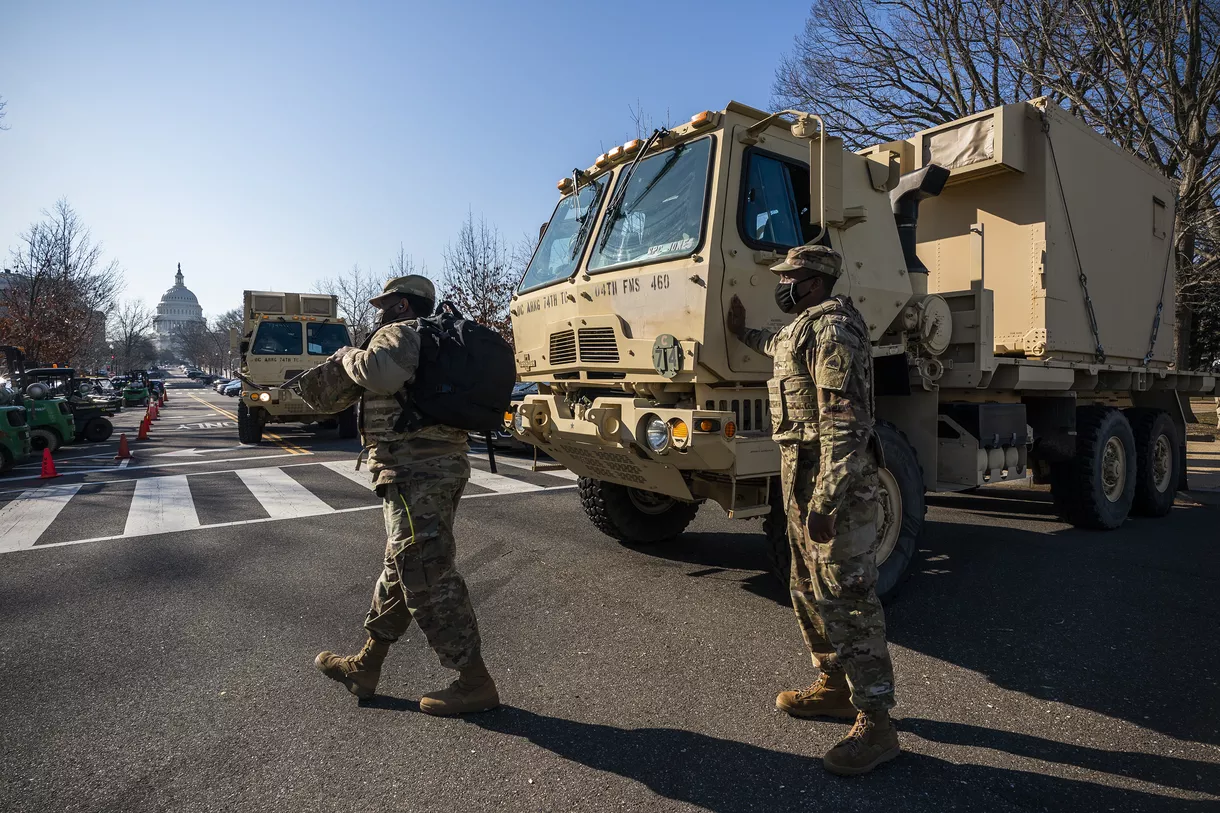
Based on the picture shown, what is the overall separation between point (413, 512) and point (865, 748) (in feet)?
6.78

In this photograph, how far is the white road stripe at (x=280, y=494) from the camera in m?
8.00

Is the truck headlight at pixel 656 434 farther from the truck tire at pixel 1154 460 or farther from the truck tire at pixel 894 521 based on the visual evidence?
the truck tire at pixel 1154 460

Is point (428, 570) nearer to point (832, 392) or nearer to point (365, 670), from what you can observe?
point (365, 670)

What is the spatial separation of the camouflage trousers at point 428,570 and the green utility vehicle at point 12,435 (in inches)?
459

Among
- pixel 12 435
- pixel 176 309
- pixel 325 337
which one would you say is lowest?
pixel 12 435

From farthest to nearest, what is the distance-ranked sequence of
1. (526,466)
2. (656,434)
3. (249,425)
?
(249,425), (526,466), (656,434)

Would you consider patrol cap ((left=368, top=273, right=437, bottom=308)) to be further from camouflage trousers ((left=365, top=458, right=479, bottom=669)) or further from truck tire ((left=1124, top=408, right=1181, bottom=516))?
truck tire ((left=1124, top=408, right=1181, bottom=516))

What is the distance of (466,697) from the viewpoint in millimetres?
3295

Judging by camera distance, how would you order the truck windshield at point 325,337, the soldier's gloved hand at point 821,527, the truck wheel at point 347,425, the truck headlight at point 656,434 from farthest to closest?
the truck windshield at point 325,337
the truck wheel at point 347,425
the truck headlight at point 656,434
the soldier's gloved hand at point 821,527

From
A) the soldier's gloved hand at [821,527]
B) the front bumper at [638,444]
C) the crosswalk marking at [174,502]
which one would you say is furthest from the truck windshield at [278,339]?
the soldier's gloved hand at [821,527]

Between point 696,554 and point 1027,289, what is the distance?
353 centimetres

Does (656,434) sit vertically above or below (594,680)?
above

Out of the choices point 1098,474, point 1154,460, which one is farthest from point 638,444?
point 1154,460

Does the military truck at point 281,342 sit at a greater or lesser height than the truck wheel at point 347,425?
greater
